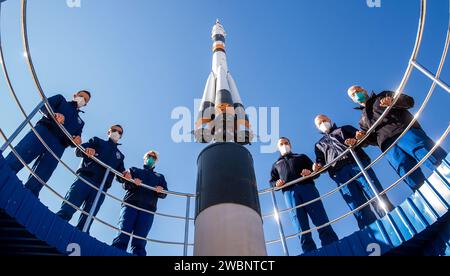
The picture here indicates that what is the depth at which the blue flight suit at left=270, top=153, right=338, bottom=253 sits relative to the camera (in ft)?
17.7

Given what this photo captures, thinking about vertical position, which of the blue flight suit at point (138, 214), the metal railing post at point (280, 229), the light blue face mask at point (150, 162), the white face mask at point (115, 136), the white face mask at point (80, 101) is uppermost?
the white face mask at point (80, 101)

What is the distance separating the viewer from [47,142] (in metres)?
5.75

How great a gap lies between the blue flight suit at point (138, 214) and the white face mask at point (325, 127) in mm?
3402

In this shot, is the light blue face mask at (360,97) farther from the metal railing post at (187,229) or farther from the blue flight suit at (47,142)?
the blue flight suit at (47,142)

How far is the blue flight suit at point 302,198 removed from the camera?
5402 mm

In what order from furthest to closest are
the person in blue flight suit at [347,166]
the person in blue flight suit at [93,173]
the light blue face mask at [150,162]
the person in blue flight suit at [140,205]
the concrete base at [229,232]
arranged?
the light blue face mask at [150,162] < the person in blue flight suit at [140,205] < the person in blue flight suit at [93,173] < the person in blue flight suit at [347,166] < the concrete base at [229,232]

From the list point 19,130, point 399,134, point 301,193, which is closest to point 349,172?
point 301,193

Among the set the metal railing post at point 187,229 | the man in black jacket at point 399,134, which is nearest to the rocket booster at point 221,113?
the metal railing post at point 187,229

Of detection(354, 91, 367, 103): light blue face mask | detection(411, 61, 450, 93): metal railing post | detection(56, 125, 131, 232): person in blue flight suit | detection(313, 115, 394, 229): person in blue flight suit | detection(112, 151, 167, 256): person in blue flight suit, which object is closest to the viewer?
detection(411, 61, 450, 93): metal railing post

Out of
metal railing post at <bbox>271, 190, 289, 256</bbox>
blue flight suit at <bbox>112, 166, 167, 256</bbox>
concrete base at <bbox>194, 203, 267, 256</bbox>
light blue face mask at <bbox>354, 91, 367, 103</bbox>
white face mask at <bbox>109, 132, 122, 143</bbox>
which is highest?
white face mask at <bbox>109, 132, 122, 143</bbox>

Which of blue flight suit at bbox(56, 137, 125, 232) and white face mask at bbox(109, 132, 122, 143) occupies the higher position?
white face mask at bbox(109, 132, 122, 143)

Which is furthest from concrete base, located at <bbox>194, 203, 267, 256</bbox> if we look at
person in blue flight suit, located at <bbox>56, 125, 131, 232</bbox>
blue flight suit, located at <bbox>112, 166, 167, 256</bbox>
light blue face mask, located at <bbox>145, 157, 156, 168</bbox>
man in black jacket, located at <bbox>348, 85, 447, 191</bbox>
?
light blue face mask, located at <bbox>145, 157, 156, 168</bbox>

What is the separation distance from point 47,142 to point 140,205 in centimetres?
195

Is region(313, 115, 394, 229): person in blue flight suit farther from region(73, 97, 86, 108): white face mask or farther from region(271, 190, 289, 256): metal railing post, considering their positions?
region(73, 97, 86, 108): white face mask
